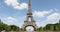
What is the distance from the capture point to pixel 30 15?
73125 millimetres

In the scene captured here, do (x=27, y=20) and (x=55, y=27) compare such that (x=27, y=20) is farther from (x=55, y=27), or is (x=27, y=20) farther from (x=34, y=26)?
(x=55, y=27)

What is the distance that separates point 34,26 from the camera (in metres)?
72.7

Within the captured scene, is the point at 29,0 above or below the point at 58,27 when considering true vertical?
above

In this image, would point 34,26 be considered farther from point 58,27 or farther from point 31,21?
point 58,27

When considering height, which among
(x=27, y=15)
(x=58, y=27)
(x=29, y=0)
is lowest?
(x=58, y=27)

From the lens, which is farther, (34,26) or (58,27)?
(34,26)

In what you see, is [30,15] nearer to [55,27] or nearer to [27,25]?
[27,25]

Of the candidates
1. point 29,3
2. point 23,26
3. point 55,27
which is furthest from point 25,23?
point 55,27

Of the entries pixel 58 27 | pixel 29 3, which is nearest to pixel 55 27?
pixel 58 27

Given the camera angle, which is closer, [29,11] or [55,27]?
[55,27]

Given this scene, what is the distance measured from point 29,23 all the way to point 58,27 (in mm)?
14895

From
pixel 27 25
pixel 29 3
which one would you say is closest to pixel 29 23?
pixel 27 25

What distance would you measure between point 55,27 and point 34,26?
1099cm

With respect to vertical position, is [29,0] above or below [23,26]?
above
